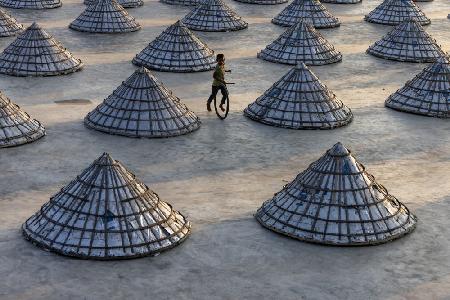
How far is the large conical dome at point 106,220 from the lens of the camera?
1501 cm

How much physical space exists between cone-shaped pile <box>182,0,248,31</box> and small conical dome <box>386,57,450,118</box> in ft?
37.3

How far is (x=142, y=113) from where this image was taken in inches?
878

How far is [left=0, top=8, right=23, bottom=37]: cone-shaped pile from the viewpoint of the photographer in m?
32.4

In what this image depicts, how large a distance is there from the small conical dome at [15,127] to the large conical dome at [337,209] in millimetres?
6976

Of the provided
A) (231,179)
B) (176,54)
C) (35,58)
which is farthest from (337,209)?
(35,58)

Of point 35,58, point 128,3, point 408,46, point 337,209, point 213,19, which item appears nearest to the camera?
point 337,209

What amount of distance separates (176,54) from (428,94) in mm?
8581

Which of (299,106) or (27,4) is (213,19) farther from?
(299,106)

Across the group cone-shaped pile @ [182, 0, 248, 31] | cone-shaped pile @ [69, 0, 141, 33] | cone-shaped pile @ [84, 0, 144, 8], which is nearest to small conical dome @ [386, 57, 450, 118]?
cone-shaped pile @ [182, 0, 248, 31]

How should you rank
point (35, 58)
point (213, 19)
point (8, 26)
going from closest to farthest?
point (35, 58) → point (8, 26) → point (213, 19)

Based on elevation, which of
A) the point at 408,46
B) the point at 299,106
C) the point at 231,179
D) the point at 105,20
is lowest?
the point at 231,179

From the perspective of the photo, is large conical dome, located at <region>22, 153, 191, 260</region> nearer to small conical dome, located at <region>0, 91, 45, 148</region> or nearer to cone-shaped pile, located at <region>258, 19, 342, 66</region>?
small conical dome, located at <region>0, 91, 45, 148</region>

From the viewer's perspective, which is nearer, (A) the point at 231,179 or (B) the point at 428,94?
(A) the point at 231,179

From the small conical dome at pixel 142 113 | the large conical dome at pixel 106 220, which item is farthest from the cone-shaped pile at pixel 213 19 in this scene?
the large conical dome at pixel 106 220
